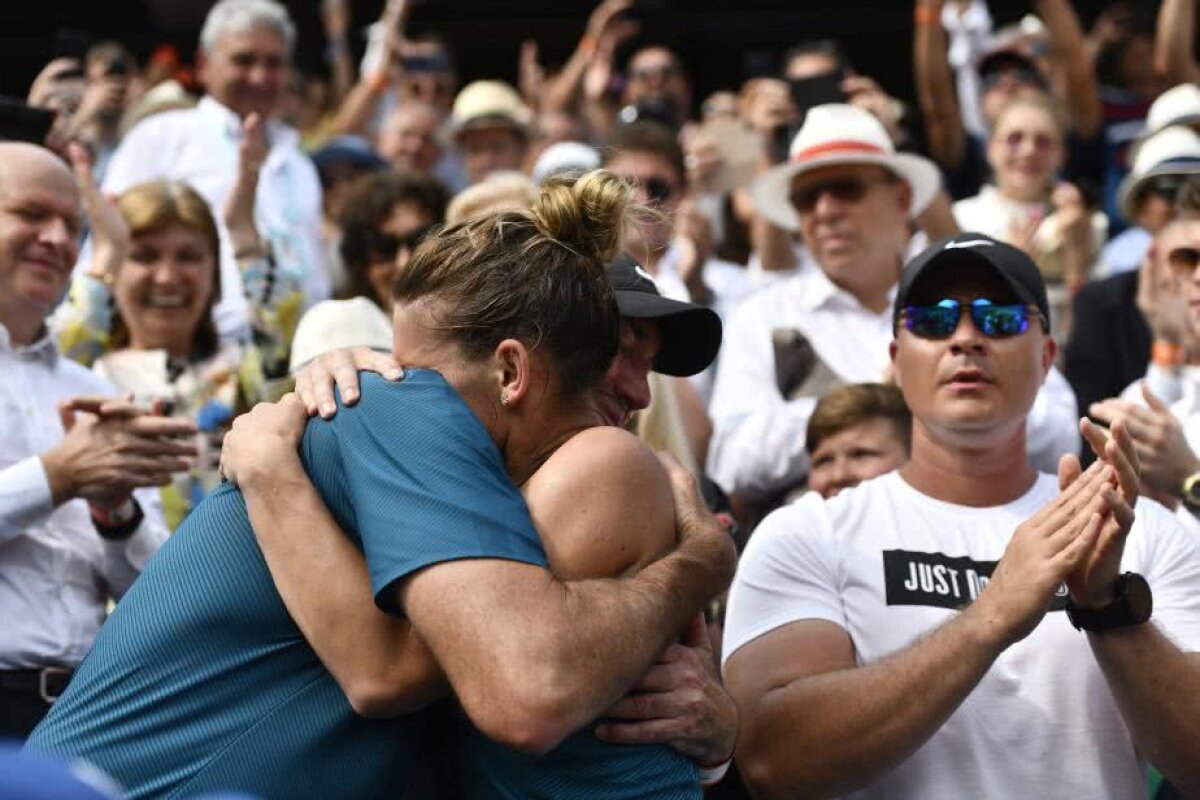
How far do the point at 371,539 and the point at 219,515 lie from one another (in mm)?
359

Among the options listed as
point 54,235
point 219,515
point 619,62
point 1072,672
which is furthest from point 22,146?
point 619,62

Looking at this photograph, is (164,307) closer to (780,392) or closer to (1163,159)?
(780,392)

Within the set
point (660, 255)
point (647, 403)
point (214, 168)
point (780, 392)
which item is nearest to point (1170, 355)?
point (780, 392)

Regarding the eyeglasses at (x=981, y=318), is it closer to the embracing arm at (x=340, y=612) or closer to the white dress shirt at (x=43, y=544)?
the embracing arm at (x=340, y=612)

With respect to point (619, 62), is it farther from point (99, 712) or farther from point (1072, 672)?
point (99, 712)

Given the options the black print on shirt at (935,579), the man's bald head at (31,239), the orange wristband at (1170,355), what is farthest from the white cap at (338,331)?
the orange wristband at (1170,355)

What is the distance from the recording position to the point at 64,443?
4414mm

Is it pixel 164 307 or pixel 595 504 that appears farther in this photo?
pixel 164 307

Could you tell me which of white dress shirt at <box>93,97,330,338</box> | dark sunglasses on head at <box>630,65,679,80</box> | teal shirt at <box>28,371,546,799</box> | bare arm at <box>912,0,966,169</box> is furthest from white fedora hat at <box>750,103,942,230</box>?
teal shirt at <box>28,371,546,799</box>

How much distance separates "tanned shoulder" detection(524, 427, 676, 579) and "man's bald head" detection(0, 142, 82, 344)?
2.42 meters

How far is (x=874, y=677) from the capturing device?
3.69 metres

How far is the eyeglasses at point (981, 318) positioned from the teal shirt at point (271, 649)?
1800mm

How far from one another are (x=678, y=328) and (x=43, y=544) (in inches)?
78.2

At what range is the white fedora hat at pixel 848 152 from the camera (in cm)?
622
